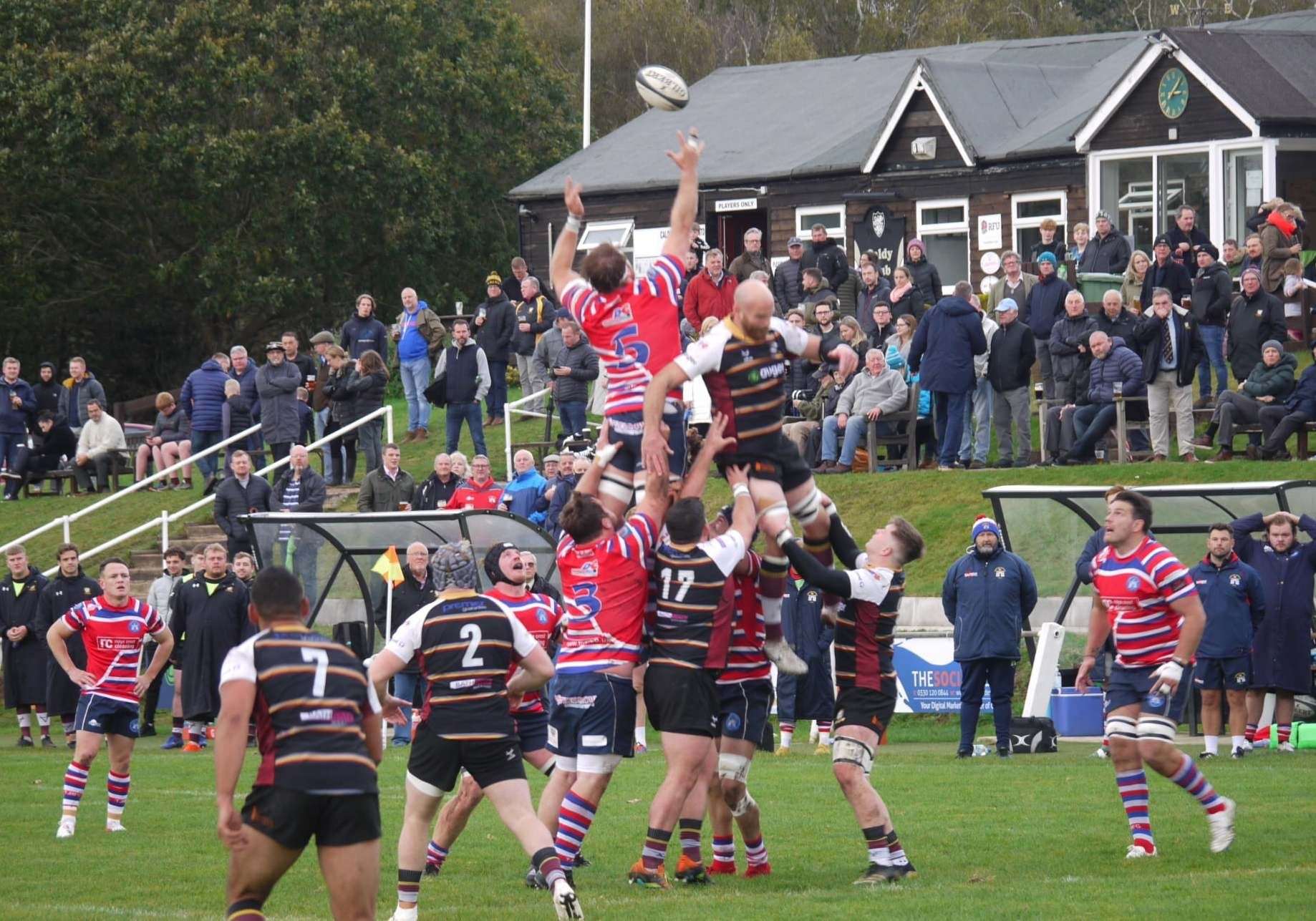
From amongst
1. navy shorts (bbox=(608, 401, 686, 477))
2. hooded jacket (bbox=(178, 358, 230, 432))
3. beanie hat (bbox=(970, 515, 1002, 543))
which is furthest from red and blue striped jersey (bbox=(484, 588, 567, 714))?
hooded jacket (bbox=(178, 358, 230, 432))

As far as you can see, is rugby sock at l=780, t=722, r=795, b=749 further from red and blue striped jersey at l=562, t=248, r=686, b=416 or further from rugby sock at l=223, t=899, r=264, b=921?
rugby sock at l=223, t=899, r=264, b=921

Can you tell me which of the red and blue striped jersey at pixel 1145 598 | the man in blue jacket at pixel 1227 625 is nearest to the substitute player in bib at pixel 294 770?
the red and blue striped jersey at pixel 1145 598

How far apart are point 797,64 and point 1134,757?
39.3m

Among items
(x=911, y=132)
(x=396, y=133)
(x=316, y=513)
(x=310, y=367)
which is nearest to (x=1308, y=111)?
(x=911, y=132)

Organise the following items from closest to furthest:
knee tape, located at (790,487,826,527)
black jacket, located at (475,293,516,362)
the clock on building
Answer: knee tape, located at (790,487,826,527)
black jacket, located at (475,293,516,362)
the clock on building

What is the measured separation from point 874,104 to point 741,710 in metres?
33.4

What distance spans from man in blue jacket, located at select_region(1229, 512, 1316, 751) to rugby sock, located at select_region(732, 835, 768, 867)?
23.6ft

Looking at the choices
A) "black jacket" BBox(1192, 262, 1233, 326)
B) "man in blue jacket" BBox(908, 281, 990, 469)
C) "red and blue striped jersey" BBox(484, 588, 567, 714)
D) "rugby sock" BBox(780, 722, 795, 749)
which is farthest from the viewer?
"black jacket" BBox(1192, 262, 1233, 326)

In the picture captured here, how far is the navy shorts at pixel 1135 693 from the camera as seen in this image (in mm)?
10992

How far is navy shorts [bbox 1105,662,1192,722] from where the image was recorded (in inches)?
433

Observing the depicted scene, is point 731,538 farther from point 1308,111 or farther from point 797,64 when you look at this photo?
point 797,64

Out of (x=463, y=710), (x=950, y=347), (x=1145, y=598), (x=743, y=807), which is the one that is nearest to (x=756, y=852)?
(x=743, y=807)

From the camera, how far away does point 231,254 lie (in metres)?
43.9

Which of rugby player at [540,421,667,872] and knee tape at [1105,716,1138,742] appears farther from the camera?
knee tape at [1105,716,1138,742]
